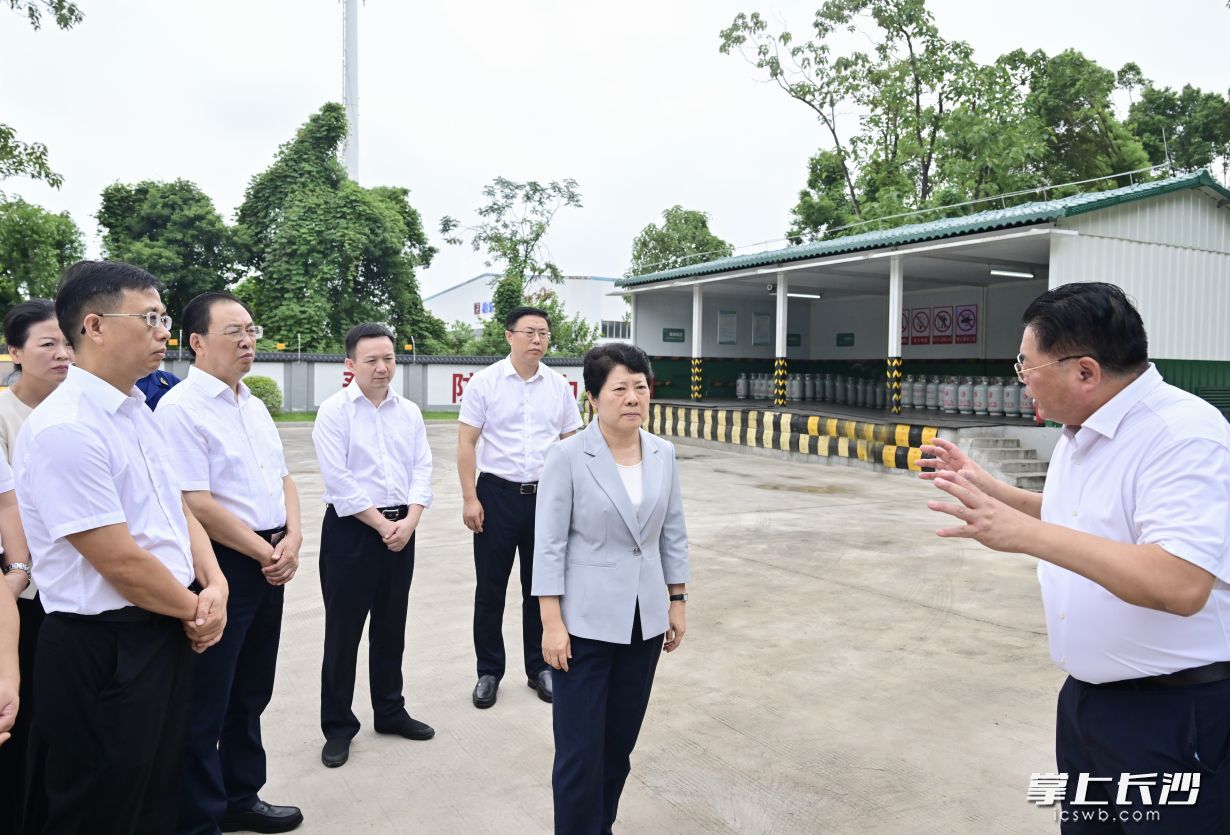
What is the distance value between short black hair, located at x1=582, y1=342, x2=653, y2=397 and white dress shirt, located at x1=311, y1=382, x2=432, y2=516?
3.40ft

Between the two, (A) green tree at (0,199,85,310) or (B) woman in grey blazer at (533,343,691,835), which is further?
(A) green tree at (0,199,85,310)

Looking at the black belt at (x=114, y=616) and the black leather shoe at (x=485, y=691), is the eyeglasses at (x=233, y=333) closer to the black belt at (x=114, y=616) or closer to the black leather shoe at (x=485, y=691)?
the black belt at (x=114, y=616)

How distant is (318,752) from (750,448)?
11.6 metres

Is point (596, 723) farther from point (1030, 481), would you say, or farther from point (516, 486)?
point (1030, 481)

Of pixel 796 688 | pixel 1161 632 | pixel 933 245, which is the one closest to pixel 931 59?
pixel 933 245

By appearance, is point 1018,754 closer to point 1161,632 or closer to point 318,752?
point 1161,632

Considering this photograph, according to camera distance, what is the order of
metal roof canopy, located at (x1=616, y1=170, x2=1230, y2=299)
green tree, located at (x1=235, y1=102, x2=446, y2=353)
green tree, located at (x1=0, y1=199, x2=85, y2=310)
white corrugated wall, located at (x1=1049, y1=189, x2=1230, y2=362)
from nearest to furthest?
white corrugated wall, located at (x1=1049, y1=189, x2=1230, y2=362) < metal roof canopy, located at (x1=616, y1=170, x2=1230, y2=299) < green tree, located at (x1=0, y1=199, x2=85, y2=310) < green tree, located at (x1=235, y1=102, x2=446, y2=353)

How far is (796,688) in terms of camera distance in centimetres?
404

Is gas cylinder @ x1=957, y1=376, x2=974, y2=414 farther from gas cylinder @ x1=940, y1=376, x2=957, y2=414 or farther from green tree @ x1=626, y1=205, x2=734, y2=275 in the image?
green tree @ x1=626, y1=205, x2=734, y2=275

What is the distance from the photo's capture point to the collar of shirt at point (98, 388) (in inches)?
80.7

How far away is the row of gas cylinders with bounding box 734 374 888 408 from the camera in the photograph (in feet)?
57.4

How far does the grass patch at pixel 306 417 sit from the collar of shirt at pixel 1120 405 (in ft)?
70.7

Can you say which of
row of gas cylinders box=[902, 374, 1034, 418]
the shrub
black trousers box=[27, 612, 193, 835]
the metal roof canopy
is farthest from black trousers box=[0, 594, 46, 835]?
the shrub

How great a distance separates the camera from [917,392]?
1592 centimetres
